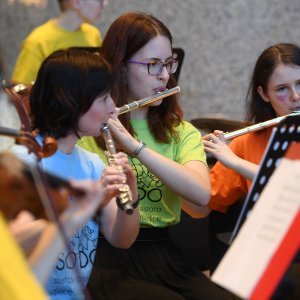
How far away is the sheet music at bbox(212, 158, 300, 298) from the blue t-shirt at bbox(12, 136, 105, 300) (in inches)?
18.8

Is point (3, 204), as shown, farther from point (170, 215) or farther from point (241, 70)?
point (241, 70)

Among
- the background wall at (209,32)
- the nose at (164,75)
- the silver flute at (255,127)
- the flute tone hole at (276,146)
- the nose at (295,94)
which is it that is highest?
the flute tone hole at (276,146)

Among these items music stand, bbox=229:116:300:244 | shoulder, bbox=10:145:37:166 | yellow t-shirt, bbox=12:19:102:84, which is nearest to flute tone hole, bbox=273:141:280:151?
music stand, bbox=229:116:300:244

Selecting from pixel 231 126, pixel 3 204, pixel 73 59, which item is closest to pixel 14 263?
pixel 3 204

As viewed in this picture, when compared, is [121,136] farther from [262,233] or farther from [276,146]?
[262,233]

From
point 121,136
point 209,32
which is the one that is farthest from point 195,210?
point 209,32

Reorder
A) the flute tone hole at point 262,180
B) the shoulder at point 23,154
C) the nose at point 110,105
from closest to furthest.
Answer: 1. the flute tone hole at point 262,180
2. the shoulder at point 23,154
3. the nose at point 110,105

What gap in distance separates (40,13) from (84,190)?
2.60 metres

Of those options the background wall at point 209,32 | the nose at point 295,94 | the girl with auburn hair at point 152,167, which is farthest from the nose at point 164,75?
the background wall at point 209,32

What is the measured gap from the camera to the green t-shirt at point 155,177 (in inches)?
66.1

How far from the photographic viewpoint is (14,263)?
84 centimetres

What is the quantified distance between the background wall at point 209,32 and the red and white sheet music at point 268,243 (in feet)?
7.75

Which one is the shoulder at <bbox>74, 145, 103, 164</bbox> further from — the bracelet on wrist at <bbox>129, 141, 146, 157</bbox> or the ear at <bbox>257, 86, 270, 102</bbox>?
the ear at <bbox>257, 86, 270, 102</bbox>

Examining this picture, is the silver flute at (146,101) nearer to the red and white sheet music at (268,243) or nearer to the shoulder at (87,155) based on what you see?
the shoulder at (87,155)
